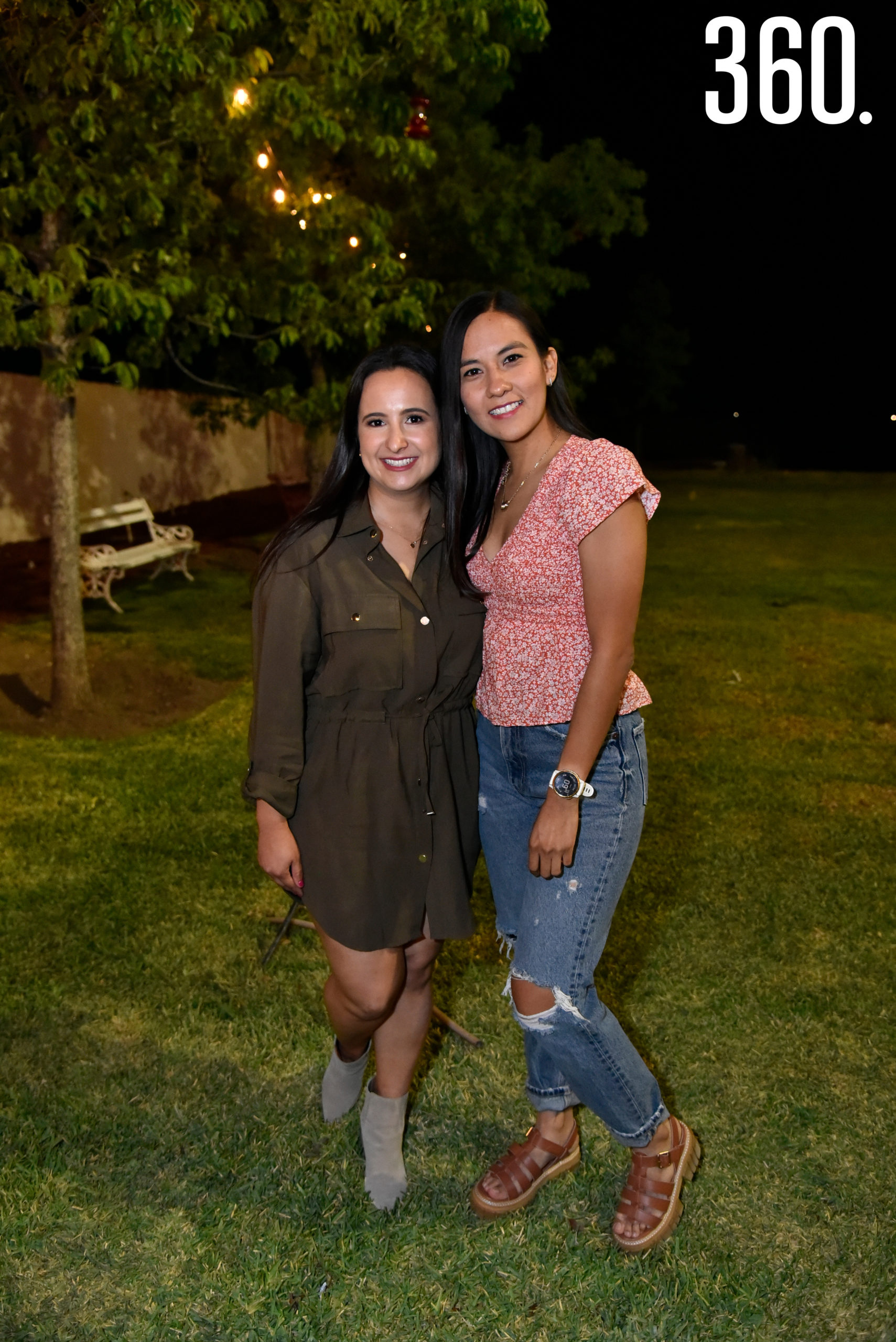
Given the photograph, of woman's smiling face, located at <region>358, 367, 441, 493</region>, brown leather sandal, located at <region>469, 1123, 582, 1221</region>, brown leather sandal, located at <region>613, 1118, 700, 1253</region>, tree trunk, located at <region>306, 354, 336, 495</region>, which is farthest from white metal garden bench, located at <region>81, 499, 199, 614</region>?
brown leather sandal, located at <region>613, 1118, 700, 1253</region>

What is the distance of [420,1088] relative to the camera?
375cm

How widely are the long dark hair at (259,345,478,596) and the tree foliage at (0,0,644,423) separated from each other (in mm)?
3692

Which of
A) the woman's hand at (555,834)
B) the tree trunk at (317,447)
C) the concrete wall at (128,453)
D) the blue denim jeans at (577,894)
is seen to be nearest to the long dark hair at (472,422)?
the blue denim jeans at (577,894)

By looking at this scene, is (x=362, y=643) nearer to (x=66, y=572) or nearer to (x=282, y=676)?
(x=282, y=676)

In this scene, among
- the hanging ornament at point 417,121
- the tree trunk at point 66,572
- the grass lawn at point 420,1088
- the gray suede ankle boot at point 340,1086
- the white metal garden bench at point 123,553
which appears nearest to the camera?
the grass lawn at point 420,1088

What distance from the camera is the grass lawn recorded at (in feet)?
9.40

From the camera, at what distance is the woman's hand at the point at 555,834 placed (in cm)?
270

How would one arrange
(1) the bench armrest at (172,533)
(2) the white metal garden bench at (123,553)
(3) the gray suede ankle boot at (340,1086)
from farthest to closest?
(1) the bench armrest at (172,533)
(2) the white metal garden bench at (123,553)
(3) the gray suede ankle boot at (340,1086)

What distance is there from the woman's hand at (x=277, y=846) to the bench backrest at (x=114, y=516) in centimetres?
945

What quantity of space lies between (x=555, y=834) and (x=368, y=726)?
1.78ft

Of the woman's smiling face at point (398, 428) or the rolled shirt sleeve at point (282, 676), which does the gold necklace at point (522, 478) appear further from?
the rolled shirt sleeve at point (282, 676)

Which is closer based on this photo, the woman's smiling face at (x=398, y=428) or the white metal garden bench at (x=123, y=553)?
the woman's smiling face at (x=398, y=428)

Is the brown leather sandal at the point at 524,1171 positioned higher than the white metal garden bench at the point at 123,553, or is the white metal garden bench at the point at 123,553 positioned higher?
the white metal garden bench at the point at 123,553

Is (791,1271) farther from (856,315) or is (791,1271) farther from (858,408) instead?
(856,315)
